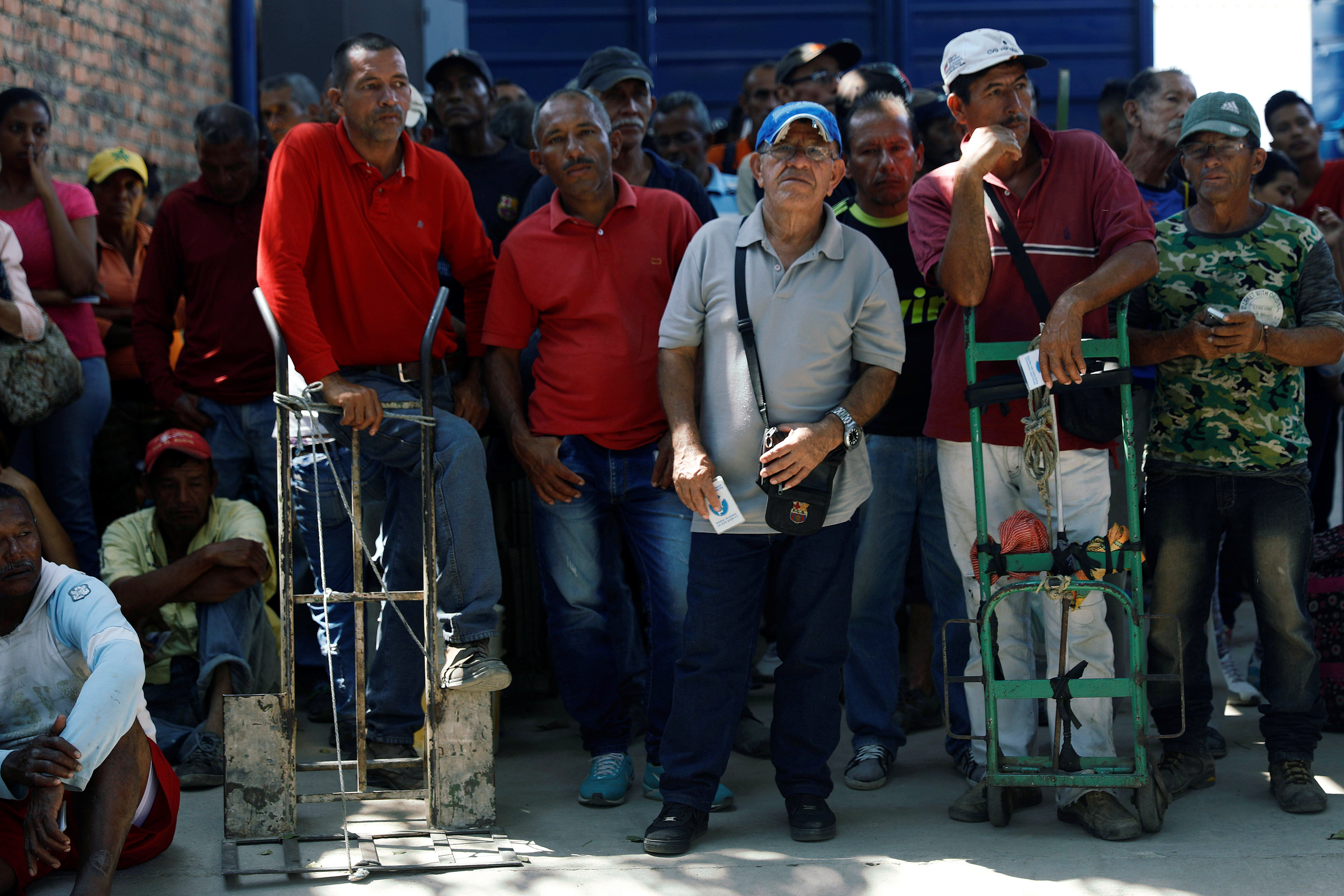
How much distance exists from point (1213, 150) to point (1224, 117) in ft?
0.35

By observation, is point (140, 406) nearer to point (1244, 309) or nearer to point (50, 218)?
point (50, 218)

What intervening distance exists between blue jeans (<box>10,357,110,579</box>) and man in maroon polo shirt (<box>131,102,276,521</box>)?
0.31m

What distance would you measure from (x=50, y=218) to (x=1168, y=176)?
4665mm

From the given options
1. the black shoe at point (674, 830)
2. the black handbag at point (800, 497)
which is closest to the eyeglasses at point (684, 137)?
the black handbag at point (800, 497)

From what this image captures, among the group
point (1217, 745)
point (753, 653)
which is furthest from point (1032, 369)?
point (1217, 745)

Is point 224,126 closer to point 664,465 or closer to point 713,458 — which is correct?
point 664,465

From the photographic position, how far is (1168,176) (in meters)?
5.35

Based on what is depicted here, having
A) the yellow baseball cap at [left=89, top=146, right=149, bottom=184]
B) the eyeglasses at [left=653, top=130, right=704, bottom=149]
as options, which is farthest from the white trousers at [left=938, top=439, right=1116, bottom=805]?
the yellow baseball cap at [left=89, top=146, right=149, bottom=184]

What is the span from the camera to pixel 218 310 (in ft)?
17.3

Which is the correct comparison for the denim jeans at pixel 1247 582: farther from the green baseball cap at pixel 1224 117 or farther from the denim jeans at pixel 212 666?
the denim jeans at pixel 212 666

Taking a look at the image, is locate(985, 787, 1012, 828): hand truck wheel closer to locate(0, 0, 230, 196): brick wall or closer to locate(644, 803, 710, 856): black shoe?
locate(644, 803, 710, 856): black shoe

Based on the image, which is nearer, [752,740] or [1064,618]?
Answer: [1064,618]

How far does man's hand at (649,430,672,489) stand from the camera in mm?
4016

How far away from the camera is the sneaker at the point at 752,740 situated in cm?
476
